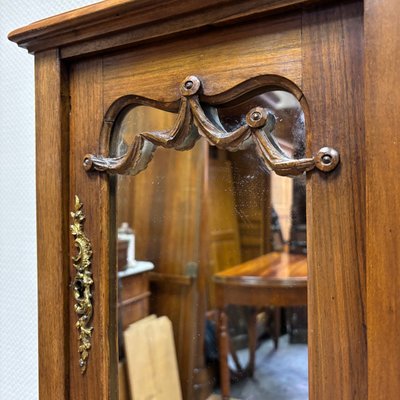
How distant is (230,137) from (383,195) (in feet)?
0.51

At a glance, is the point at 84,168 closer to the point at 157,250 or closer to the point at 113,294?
the point at 113,294

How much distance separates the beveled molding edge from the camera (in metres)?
0.39

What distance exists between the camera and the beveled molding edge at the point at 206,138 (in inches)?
15.5

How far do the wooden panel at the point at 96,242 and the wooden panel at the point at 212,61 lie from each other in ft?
0.11

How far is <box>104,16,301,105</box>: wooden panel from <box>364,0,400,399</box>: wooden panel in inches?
2.8

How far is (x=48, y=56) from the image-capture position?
538mm

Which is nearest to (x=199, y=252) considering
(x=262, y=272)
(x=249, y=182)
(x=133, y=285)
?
(x=262, y=272)

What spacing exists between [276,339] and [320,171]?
32.6 inches

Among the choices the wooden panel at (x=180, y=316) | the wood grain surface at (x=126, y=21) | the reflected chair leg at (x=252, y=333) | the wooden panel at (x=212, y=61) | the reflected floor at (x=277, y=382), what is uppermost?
the wood grain surface at (x=126, y=21)

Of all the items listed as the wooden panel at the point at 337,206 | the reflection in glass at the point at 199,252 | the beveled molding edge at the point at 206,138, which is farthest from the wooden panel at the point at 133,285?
the wooden panel at the point at 337,206

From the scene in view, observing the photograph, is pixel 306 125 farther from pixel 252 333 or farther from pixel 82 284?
pixel 252 333

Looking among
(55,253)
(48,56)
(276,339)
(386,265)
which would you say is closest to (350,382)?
(386,265)

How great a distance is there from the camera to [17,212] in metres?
0.67

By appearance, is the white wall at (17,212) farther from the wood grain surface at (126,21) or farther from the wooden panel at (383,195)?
the wooden panel at (383,195)
